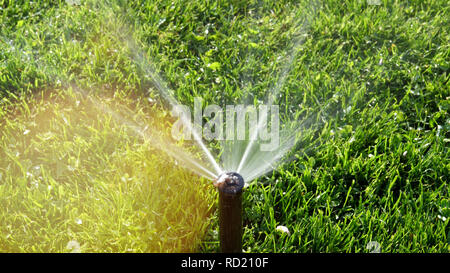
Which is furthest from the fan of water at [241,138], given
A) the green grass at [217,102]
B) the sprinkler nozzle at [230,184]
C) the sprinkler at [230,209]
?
the sprinkler nozzle at [230,184]

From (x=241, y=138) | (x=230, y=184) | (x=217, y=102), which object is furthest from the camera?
(x=217, y=102)

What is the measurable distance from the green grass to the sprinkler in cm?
37

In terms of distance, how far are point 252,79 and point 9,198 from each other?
1751mm

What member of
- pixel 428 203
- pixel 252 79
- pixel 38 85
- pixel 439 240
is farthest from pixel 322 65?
pixel 38 85

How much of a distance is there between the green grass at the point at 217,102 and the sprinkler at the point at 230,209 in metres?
0.37

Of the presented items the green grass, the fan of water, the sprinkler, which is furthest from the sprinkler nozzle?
the fan of water

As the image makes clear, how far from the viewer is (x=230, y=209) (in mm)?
1989

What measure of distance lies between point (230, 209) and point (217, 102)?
1.36 meters

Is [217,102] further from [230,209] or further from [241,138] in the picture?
[230,209]

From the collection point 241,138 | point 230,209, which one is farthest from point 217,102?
point 230,209

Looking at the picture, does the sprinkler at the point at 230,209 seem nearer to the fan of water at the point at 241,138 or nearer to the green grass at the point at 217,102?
the green grass at the point at 217,102

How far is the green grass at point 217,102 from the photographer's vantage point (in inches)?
98.3
